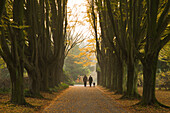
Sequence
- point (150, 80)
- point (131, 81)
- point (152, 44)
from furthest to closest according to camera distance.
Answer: point (131, 81)
point (150, 80)
point (152, 44)

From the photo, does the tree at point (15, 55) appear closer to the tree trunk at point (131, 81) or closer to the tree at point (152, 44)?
the tree at point (152, 44)

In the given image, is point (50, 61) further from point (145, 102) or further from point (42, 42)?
point (145, 102)

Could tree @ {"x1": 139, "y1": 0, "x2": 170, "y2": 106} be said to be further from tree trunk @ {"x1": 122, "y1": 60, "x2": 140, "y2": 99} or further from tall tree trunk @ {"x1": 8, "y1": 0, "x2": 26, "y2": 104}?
tall tree trunk @ {"x1": 8, "y1": 0, "x2": 26, "y2": 104}

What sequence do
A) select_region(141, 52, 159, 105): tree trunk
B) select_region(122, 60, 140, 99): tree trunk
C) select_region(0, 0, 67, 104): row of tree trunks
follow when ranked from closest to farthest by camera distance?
1. select_region(0, 0, 67, 104): row of tree trunks
2. select_region(141, 52, 159, 105): tree trunk
3. select_region(122, 60, 140, 99): tree trunk

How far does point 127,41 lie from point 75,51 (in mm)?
68389

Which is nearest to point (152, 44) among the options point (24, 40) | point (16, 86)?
point (24, 40)

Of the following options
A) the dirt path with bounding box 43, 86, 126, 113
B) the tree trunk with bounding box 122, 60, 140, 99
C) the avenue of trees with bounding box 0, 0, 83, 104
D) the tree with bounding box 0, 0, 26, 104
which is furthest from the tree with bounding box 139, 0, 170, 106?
the tree with bounding box 0, 0, 26, 104

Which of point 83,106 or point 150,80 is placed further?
point 83,106

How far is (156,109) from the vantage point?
11453mm

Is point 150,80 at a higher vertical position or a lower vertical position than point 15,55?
lower

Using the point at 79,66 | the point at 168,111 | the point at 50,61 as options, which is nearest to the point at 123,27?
the point at 168,111

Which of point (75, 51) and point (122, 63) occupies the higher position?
point (75, 51)

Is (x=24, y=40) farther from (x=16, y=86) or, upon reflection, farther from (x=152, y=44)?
(x=152, y=44)

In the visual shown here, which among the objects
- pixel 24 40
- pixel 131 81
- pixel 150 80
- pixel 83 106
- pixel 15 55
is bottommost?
pixel 83 106
